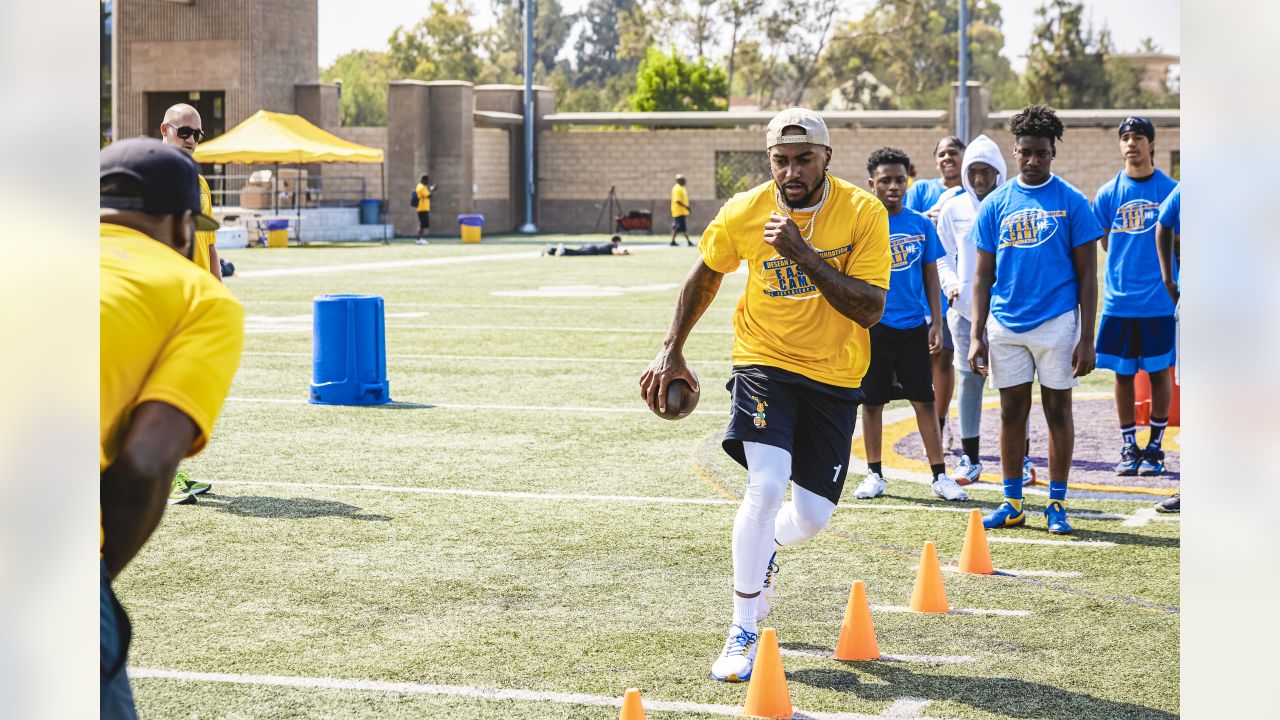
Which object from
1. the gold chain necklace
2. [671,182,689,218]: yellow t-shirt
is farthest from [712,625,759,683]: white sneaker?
[671,182,689,218]: yellow t-shirt

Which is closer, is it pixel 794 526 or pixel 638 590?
pixel 794 526

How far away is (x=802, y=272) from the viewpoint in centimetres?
582

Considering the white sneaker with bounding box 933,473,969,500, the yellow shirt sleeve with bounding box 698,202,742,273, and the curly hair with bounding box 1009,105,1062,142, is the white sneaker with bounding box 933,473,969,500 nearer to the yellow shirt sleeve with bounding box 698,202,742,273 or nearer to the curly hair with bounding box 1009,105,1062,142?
the curly hair with bounding box 1009,105,1062,142

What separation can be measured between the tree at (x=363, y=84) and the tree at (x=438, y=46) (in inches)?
75.3

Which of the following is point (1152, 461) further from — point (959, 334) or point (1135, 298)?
point (959, 334)

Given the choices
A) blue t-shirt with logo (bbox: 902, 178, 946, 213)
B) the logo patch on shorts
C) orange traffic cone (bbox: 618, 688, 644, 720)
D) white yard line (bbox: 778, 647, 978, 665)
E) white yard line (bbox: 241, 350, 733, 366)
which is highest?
blue t-shirt with logo (bbox: 902, 178, 946, 213)

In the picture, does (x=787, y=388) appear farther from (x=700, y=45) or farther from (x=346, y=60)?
(x=346, y=60)

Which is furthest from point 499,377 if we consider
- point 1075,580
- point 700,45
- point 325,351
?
point 700,45

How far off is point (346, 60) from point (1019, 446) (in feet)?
400

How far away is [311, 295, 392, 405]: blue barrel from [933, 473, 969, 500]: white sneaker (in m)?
5.31

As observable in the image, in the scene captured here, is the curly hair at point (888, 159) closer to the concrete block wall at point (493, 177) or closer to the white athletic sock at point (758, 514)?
the white athletic sock at point (758, 514)

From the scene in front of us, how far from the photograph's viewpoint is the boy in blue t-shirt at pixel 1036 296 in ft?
26.3

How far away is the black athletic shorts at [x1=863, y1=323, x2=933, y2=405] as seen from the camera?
9.12 meters
